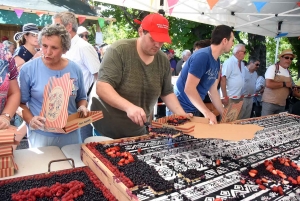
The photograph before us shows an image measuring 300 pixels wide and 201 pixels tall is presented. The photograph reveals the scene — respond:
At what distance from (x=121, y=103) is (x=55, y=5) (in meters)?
8.52

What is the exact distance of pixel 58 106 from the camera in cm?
170

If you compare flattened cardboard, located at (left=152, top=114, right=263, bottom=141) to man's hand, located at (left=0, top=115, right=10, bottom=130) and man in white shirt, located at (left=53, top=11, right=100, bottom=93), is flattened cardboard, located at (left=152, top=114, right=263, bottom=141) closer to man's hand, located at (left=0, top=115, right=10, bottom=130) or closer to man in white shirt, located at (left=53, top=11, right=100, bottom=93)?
man's hand, located at (left=0, top=115, right=10, bottom=130)

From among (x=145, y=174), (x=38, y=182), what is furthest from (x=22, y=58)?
(x=145, y=174)

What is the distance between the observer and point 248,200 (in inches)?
48.5

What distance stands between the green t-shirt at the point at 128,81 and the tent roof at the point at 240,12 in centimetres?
327

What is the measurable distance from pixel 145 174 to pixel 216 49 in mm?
2036

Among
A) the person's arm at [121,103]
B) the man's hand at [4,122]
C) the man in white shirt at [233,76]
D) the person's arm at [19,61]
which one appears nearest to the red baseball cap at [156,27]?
the person's arm at [121,103]

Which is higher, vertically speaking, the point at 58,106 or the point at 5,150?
the point at 58,106

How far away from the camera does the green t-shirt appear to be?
2137 millimetres

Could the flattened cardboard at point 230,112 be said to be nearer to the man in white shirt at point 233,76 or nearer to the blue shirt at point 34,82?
the blue shirt at point 34,82

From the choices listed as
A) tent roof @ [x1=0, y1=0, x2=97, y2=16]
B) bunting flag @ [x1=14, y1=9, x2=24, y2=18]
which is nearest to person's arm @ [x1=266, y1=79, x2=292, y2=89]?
tent roof @ [x1=0, y1=0, x2=97, y2=16]

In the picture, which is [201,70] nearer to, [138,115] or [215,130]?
[215,130]

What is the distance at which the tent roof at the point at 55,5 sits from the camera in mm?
8023

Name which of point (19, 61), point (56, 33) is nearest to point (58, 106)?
point (56, 33)
